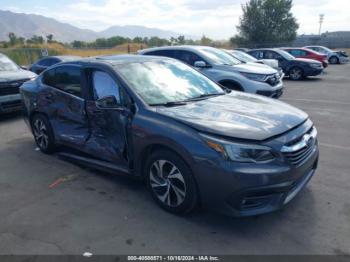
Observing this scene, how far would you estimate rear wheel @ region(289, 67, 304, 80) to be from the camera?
1556cm

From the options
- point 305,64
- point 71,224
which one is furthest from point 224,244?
point 305,64

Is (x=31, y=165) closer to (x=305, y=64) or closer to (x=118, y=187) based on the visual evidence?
(x=118, y=187)

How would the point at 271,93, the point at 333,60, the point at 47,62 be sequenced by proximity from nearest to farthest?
the point at 271,93, the point at 47,62, the point at 333,60

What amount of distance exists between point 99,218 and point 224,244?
1387 millimetres

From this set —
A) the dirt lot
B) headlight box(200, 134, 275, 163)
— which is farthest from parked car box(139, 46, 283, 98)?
headlight box(200, 134, 275, 163)

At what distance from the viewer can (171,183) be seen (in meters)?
3.32

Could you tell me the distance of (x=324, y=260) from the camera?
8.83 ft

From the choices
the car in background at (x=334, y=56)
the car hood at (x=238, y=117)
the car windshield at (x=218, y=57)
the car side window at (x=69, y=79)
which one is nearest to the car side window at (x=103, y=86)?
the car side window at (x=69, y=79)

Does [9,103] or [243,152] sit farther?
[9,103]

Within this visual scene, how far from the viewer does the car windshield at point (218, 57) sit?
347 inches

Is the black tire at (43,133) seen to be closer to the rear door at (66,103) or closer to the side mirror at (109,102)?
the rear door at (66,103)

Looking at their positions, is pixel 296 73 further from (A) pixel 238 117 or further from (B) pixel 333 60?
(B) pixel 333 60

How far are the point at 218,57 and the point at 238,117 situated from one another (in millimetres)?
6140

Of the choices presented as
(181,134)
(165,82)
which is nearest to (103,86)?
(165,82)
